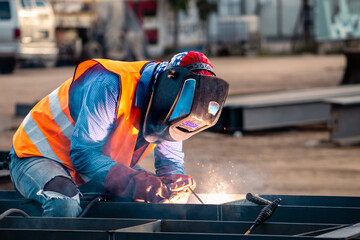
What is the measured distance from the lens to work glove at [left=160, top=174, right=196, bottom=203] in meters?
2.79

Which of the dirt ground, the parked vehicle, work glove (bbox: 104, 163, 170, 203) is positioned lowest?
the dirt ground

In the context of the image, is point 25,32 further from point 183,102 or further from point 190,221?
point 190,221

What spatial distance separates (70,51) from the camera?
21969 mm

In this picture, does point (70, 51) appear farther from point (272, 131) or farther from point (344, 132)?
point (344, 132)

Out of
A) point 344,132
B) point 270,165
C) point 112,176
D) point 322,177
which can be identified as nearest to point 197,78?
point 112,176

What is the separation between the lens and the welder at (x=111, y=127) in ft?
8.44

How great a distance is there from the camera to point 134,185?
8.56 ft

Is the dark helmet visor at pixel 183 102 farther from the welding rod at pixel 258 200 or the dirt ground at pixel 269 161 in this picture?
the dirt ground at pixel 269 161

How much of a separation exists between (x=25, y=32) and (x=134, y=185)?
15.9 metres

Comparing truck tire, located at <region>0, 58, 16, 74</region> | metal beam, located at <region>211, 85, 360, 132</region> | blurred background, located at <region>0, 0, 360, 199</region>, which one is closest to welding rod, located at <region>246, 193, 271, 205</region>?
blurred background, located at <region>0, 0, 360, 199</region>

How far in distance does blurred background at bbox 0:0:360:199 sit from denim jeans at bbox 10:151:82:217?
2.64 feet

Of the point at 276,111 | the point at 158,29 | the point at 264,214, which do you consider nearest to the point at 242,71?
the point at 276,111

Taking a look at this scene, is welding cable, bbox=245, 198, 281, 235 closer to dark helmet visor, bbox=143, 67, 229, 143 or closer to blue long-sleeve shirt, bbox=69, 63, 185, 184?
dark helmet visor, bbox=143, 67, 229, 143

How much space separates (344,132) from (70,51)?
598 inches
